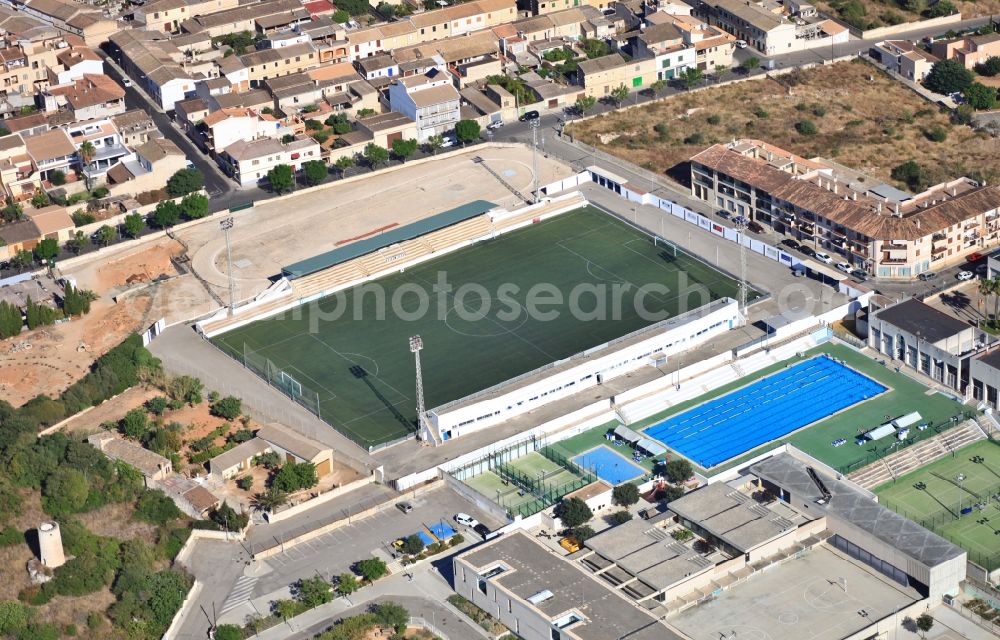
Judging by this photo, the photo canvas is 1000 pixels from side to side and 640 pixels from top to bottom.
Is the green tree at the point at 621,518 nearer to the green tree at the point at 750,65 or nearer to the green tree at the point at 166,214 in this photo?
the green tree at the point at 166,214

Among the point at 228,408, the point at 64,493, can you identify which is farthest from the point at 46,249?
the point at 64,493

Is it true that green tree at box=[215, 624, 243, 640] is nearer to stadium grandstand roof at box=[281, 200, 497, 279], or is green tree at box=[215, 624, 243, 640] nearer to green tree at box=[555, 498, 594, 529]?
green tree at box=[555, 498, 594, 529]

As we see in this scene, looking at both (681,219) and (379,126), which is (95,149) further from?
(681,219)

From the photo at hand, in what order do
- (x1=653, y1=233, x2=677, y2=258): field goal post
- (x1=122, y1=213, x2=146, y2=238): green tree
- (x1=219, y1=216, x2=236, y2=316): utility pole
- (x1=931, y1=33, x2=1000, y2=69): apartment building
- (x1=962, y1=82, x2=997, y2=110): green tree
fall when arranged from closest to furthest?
1. (x1=219, y1=216, x2=236, y2=316): utility pole
2. (x1=653, y1=233, x2=677, y2=258): field goal post
3. (x1=122, y1=213, x2=146, y2=238): green tree
4. (x1=962, y1=82, x2=997, y2=110): green tree
5. (x1=931, y1=33, x2=1000, y2=69): apartment building

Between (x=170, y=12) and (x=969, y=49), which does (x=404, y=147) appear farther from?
(x=969, y=49)

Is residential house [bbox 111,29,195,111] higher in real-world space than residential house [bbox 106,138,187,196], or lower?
higher

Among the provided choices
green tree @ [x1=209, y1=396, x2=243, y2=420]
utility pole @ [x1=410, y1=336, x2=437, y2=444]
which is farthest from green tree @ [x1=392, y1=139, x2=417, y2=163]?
green tree @ [x1=209, y1=396, x2=243, y2=420]

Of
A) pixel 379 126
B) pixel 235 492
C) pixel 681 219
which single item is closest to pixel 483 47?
pixel 379 126
